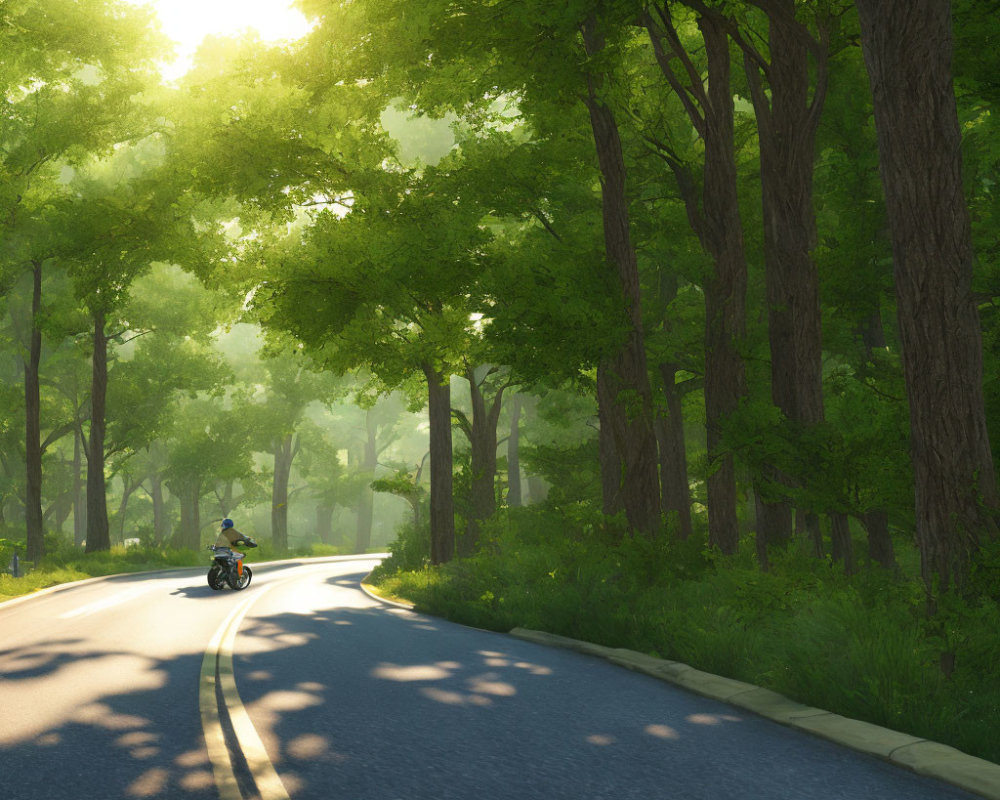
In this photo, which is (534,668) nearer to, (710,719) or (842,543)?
(710,719)

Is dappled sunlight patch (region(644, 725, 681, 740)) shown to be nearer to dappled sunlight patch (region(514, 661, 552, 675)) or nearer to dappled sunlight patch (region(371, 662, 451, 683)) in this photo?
dappled sunlight patch (region(514, 661, 552, 675))

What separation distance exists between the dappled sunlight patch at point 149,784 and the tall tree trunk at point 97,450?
101 ft

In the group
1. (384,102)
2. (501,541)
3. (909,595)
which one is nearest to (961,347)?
(909,595)

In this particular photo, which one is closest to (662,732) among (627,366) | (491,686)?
(491,686)

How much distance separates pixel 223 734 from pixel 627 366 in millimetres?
10074

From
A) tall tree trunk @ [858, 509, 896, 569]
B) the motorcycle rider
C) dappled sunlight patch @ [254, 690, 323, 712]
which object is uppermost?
the motorcycle rider

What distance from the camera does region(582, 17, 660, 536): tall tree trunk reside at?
14.9 metres

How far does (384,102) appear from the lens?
66.4 ft

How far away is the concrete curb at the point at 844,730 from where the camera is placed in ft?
16.4

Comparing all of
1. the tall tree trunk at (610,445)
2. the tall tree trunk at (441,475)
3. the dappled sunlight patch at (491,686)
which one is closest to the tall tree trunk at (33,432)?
the tall tree trunk at (441,475)

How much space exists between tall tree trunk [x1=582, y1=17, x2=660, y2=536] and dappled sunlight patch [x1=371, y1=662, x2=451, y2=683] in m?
6.23

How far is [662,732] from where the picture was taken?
6148 mm

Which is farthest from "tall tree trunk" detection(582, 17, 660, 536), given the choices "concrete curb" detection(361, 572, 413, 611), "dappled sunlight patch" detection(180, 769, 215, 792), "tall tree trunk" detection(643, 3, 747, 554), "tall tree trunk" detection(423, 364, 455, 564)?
"dappled sunlight patch" detection(180, 769, 215, 792)

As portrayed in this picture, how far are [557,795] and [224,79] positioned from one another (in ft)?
58.5
